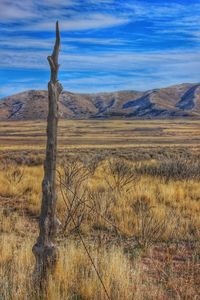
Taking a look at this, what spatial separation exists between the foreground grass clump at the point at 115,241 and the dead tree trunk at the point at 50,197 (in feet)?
0.58

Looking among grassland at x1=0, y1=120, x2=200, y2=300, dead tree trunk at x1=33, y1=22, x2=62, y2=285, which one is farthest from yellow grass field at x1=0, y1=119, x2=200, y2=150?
dead tree trunk at x1=33, y1=22, x2=62, y2=285

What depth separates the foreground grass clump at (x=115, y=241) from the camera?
203 inches

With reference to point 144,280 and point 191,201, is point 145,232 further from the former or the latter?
point 191,201

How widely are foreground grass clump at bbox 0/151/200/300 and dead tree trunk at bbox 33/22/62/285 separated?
0.58ft

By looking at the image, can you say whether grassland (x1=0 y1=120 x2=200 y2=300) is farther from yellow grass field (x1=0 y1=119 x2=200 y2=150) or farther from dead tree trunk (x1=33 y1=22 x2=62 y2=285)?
yellow grass field (x1=0 y1=119 x2=200 y2=150)

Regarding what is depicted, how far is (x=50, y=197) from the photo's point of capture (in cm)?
551

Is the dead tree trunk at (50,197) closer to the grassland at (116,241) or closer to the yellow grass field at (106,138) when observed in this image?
Answer: the grassland at (116,241)

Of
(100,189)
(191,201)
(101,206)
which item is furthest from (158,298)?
(100,189)

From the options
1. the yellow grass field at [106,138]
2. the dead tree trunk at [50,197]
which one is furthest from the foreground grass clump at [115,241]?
the yellow grass field at [106,138]

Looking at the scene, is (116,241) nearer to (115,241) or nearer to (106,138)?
(115,241)

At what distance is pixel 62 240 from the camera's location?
8.03 meters

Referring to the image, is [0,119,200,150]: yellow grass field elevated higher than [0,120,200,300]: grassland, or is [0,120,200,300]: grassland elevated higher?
[0,119,200,150]: yellow grass field

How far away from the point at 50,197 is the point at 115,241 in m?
2.92

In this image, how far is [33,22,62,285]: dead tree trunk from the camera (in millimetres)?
5391
